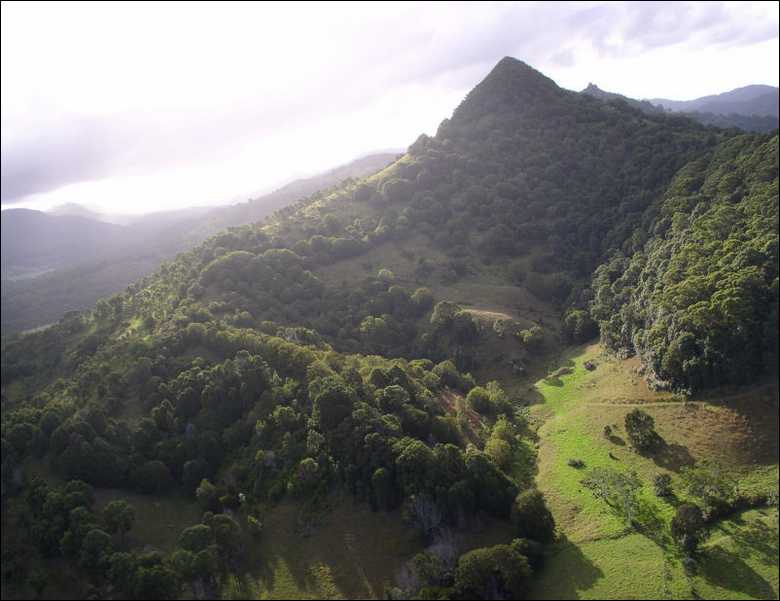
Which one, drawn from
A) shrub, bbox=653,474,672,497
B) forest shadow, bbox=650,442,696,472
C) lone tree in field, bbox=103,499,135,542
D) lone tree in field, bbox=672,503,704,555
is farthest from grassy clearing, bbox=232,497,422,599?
forest shadow, bbox=650,442,696,472

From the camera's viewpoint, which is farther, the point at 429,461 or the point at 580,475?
the point at 580,475

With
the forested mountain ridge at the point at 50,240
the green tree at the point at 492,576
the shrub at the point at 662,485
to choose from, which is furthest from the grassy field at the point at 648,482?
the forested mountain ridge at the point at 50,240

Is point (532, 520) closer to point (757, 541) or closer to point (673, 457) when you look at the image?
point (757, 541)

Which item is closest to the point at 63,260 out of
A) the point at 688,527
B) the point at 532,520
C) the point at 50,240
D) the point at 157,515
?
the point at 50,240

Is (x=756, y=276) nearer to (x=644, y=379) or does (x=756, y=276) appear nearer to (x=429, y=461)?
(x=644, y=379)

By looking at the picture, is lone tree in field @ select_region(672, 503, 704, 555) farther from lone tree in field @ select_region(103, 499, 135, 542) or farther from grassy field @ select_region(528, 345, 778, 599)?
lone tree in field @ select_region(103, 499, 135, 542)

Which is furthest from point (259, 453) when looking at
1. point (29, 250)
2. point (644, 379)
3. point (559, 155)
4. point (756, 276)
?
point (559, 155)
